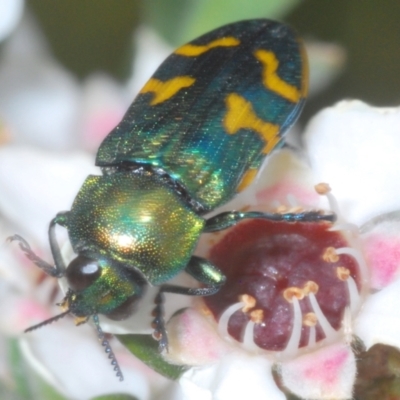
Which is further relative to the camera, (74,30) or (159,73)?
(74,30)

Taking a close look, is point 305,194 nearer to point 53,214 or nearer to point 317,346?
point 317,346

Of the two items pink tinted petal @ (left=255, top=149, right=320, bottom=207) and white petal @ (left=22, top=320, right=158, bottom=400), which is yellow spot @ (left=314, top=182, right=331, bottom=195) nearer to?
pink tinted petal @ (left=255, top=149, right=320, bottom=207)

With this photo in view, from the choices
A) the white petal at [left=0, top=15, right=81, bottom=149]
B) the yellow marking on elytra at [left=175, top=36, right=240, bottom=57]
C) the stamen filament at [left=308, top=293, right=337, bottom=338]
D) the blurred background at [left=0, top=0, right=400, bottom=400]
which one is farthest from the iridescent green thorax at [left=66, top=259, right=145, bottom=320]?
the white petal at [left=0, top=15, right=81, bottom=149]

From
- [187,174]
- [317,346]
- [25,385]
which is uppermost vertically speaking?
[187,174]

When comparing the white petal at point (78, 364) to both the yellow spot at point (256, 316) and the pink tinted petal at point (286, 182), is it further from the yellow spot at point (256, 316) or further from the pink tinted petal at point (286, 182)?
the pink tinted petal at point (286, 182)

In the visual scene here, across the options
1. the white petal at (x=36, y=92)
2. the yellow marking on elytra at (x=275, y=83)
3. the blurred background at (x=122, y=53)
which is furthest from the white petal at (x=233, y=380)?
the white petal at (x=36, y=92)

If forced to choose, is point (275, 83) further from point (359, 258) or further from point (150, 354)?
point (150, 354)

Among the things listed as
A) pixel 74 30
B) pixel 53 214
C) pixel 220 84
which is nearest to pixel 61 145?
pixel 74 30
